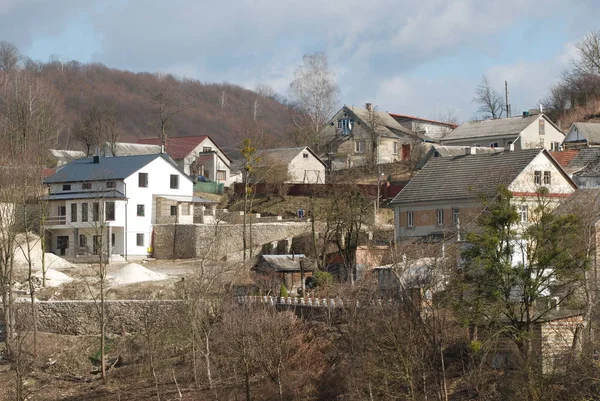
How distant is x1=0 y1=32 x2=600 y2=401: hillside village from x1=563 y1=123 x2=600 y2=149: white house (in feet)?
0.55

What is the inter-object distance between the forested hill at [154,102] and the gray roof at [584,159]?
82.8 meters

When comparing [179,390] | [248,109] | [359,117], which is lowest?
[179,390]

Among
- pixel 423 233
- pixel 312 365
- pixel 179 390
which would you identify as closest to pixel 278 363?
pixel 312 365

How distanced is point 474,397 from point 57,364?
18.9 metres

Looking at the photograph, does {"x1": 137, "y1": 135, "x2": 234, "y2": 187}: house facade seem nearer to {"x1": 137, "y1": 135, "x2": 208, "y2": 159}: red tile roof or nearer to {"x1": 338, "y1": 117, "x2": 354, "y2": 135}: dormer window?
{"x1": 137, "y1": 135, "x2": 208, "y2": 159}: red tile roof

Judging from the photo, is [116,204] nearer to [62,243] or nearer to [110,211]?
[110,211]

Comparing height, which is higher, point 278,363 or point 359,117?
point 359,117

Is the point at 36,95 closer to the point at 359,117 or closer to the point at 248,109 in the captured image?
the point at 359,117

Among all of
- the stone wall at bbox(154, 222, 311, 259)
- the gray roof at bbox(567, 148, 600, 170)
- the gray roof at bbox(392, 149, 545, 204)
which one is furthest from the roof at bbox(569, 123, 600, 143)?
the stone wall at bbox(154, 222, 311, 259)

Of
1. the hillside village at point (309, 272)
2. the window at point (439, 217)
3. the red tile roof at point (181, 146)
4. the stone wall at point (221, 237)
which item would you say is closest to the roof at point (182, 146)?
the red tile roof at point (181, 146)

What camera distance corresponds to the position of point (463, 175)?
4988cm

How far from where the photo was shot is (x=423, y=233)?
4972 centimetres

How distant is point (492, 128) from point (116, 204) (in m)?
Result: 32.9

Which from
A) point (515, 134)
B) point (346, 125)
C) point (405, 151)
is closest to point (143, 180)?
point (346, 125)
